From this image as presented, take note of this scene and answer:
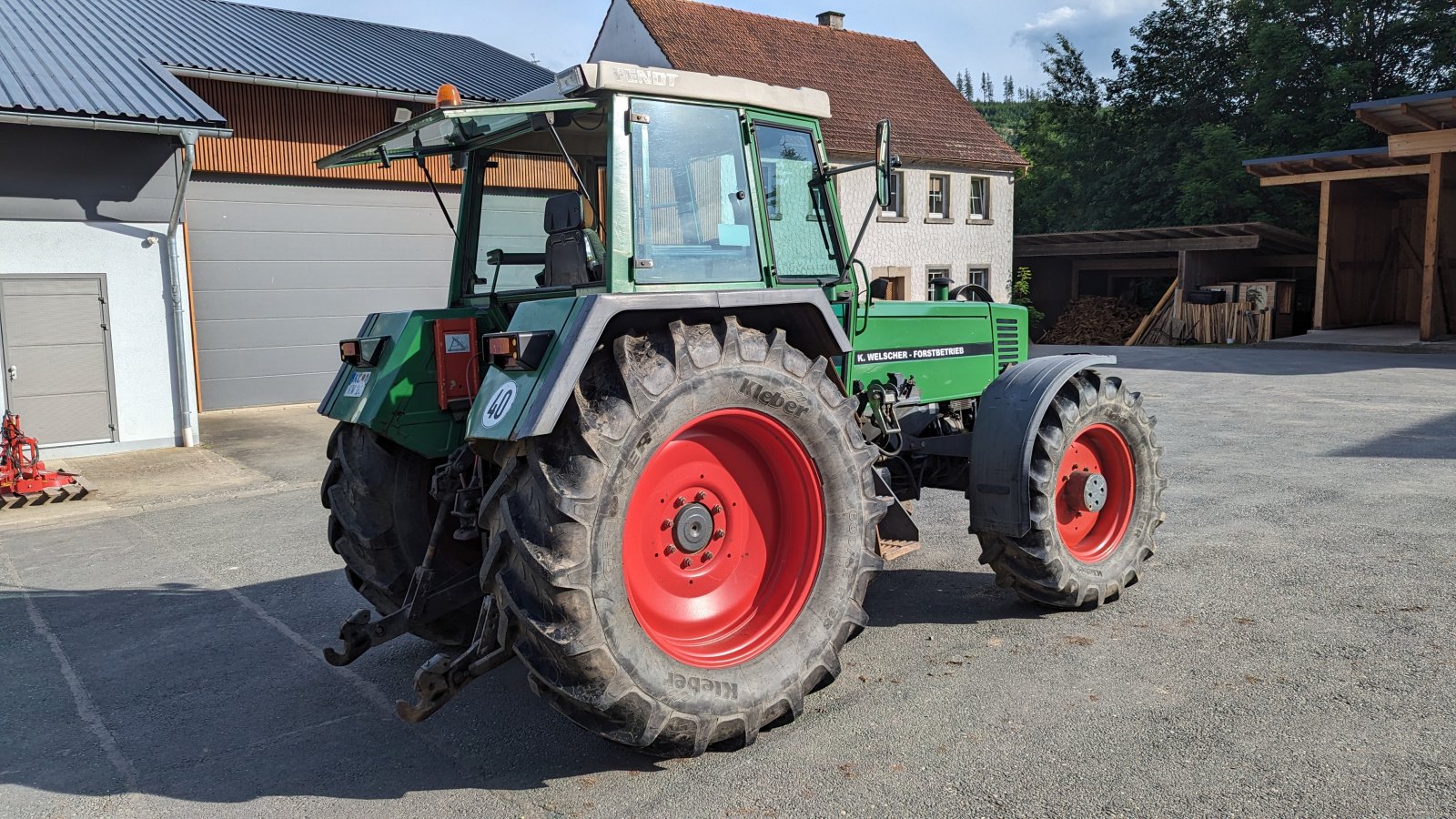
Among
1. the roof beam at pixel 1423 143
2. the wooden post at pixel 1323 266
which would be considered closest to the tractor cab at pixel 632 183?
the roof beam at pixel 1423 143

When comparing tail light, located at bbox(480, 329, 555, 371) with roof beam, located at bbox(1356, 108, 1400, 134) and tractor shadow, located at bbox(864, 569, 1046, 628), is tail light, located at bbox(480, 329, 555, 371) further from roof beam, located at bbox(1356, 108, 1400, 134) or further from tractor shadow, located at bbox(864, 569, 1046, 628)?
roof beam, located at bbox(1356, 108, 1400, 134)

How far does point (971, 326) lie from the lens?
5812mm

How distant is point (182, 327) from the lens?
11719 millimetres

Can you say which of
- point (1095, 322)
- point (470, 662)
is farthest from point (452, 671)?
point (1095, 322)

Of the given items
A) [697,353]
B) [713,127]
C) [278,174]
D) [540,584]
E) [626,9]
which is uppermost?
[626,9]

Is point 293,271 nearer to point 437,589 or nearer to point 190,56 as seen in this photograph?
point 190,56

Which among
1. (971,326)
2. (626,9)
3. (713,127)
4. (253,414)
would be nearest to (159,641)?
(713,127)

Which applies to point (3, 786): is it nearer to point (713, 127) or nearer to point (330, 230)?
point (713, 127)

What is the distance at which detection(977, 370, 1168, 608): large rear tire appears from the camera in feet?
15.8

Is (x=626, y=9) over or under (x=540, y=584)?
over

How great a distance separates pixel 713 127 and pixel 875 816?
259 centimetres

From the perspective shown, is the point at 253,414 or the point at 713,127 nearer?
the point at 713,127

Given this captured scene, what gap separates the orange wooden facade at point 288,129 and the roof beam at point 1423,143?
17.8 meters

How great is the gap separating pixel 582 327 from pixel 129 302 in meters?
10.3
